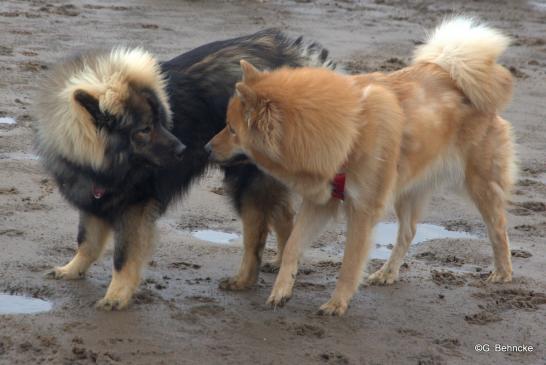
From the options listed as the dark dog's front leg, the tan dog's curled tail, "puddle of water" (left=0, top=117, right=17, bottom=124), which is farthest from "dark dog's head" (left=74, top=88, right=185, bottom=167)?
"puddle of water" (left=0, top=117, right=17, bottom=124)

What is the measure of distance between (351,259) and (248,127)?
97 centimetres

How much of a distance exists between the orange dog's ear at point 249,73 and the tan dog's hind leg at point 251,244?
3.08ft

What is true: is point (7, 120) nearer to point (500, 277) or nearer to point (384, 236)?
point (384, 236)

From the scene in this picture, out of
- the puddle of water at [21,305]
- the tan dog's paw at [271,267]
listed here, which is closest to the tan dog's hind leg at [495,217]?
the tan dog's paw at [271,267]

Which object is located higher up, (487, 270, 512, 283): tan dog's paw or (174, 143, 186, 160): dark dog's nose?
(174, 143, 186, 160): dark dog's nose

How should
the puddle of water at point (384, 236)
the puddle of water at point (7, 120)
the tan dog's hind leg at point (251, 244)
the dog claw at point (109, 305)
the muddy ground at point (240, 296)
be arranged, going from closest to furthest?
the muddy ground at point (240, 296), the dog claw at point (109, 305), the tan dog's hind leg at point (251, 244), the puddle of water at point (384, 236), the puddle of water at point (7, 120)

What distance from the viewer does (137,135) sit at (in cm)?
488

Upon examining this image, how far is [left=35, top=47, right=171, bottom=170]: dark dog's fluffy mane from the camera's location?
4789 millimetres

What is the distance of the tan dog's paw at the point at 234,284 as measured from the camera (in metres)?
5.52

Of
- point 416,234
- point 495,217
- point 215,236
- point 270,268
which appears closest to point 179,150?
point 270,268

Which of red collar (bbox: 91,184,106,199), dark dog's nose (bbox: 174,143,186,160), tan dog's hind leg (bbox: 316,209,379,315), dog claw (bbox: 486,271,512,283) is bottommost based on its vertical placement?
dog claw (bbox: 486,271,512,283)

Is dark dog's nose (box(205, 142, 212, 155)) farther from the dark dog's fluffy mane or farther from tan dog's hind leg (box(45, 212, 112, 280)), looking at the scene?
tan dog's hind leg (box(45, 212, 112, 280))

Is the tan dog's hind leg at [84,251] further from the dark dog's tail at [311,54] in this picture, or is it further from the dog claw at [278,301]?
the dark dog's tail at [311,54]

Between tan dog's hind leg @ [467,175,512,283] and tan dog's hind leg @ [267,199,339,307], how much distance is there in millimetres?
1020
